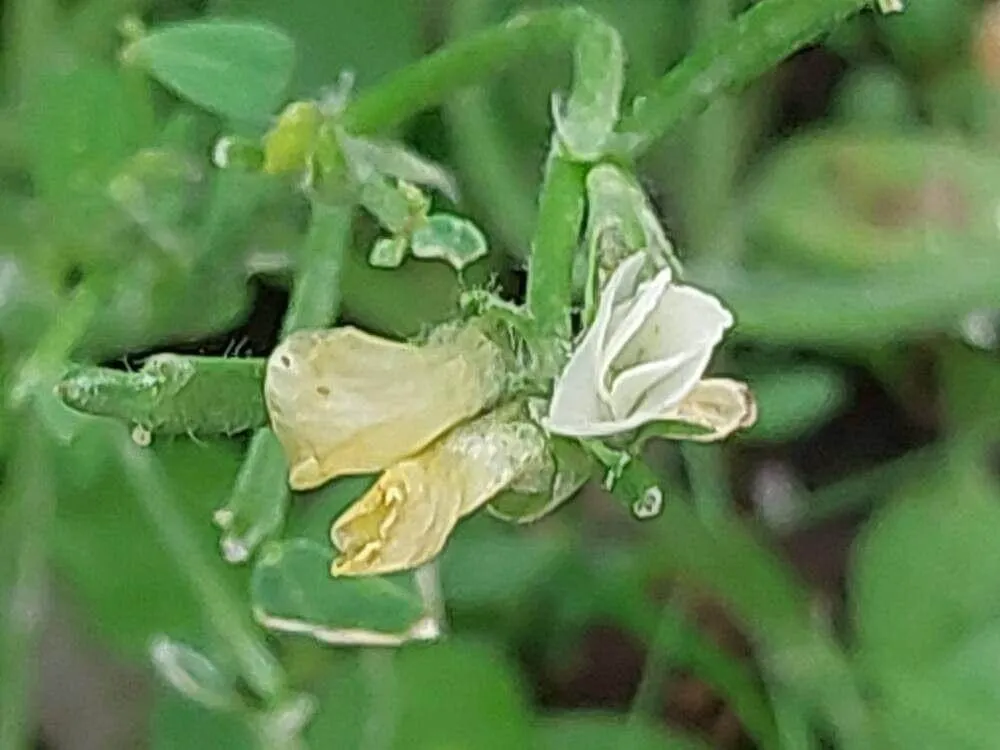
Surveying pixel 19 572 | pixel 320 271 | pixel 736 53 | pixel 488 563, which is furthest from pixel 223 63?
pixel 488 563

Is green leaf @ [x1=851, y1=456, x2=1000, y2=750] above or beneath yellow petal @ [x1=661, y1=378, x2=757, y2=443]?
beneath

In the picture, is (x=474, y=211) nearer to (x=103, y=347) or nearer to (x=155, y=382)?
(x=103, y=347)

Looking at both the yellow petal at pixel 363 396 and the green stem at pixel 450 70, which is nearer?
the yellow petal at pixel 363 396

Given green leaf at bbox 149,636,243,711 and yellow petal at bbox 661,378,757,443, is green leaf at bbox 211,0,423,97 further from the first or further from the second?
yellow petal at bbox 661,378,757,443

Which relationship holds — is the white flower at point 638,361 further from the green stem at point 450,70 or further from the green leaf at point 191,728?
the green leaf at point 191,728

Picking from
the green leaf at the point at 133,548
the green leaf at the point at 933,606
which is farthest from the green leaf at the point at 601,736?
the green leaf at the point at 133,548

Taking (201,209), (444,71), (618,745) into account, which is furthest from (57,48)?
(618,745)

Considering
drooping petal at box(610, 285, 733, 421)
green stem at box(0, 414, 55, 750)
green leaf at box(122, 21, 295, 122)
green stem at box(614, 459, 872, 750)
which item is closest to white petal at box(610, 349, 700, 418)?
drooping petal at box(610, 285, 733, 421)
